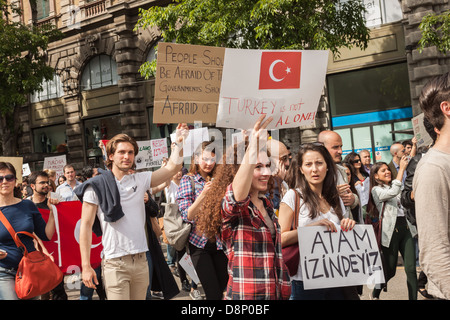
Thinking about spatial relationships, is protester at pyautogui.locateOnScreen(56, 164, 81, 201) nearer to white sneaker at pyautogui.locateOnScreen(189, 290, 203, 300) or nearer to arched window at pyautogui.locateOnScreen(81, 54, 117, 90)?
white sneaker at pyautogui.locateOnScreen(189, 290, 203, 300)

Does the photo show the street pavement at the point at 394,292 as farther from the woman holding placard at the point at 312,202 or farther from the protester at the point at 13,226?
the protester at the point at 13,226

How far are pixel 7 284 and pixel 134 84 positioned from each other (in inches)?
654

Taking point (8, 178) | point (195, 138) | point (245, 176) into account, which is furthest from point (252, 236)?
point (8, 178)

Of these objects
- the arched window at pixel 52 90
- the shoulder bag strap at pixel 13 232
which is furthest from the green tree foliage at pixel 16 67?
the shoulder bag strap at pixel 13 232

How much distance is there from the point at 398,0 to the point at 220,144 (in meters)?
12.1

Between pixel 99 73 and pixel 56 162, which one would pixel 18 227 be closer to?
pixel 56 162

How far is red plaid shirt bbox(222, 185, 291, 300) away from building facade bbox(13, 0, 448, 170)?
10.7 meters

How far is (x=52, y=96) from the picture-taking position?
79.7 ft

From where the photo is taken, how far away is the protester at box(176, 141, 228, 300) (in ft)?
15.3

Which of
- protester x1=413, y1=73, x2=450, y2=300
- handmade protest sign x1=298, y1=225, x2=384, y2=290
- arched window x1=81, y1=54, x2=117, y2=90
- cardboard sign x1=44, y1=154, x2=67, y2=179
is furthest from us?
arched window x1=81, y1=54, x2=117, y2=90

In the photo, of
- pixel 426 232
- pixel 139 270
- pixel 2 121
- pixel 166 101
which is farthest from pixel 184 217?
pixel 2 121

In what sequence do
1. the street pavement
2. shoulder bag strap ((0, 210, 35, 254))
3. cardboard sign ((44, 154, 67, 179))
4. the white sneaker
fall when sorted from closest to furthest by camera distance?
shoulder bag strap ((0, 210, 35, 254))
the street pavement
the white sneaker
cardboard sign ((44, 154, 67, 179))

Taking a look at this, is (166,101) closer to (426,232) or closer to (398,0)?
(426,232)

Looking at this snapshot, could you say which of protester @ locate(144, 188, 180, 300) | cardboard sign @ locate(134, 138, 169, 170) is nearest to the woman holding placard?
protester @ locate(144, 188, 180, 300)
